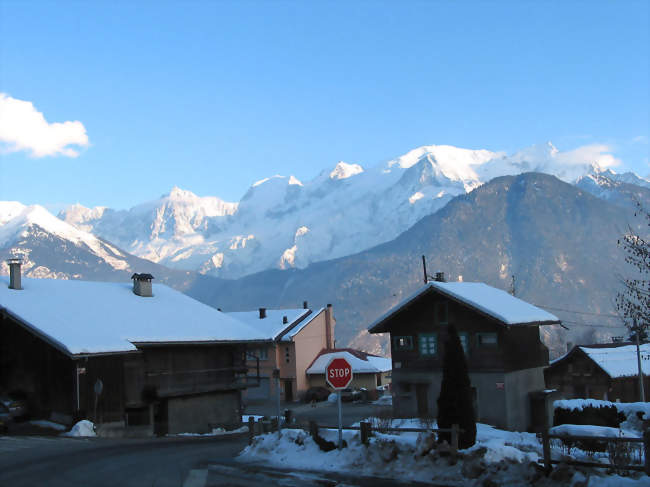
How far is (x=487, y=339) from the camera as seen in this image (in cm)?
4069

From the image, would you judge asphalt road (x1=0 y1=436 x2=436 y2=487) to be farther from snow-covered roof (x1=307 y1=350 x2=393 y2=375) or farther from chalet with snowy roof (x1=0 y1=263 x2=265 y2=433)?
snow-covered roof (x1=307 y1=350 x2=393 y2=375)

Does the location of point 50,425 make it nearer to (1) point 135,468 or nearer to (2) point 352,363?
(1) point 135,468

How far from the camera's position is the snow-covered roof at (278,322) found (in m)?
77.8

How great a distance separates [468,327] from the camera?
41.3 metres

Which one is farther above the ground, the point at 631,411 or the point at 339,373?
the point at 339,373

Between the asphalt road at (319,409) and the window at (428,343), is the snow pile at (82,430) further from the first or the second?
the window at (428,343)

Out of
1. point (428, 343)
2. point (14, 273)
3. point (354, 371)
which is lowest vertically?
point (354, 371)

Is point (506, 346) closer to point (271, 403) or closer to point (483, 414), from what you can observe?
point (483, 414)

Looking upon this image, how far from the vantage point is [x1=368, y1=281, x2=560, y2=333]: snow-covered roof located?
3981cm

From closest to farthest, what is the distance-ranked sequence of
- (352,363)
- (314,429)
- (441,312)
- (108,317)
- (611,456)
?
(611,456)
(314,429)
(108,317)
(441,312)
(352,363)

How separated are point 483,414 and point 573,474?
23.9 metres

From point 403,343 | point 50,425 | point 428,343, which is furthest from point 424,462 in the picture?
point 403,343

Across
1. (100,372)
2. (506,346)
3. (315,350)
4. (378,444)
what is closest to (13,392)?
(100,372)

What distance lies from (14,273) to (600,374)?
50.5 m
